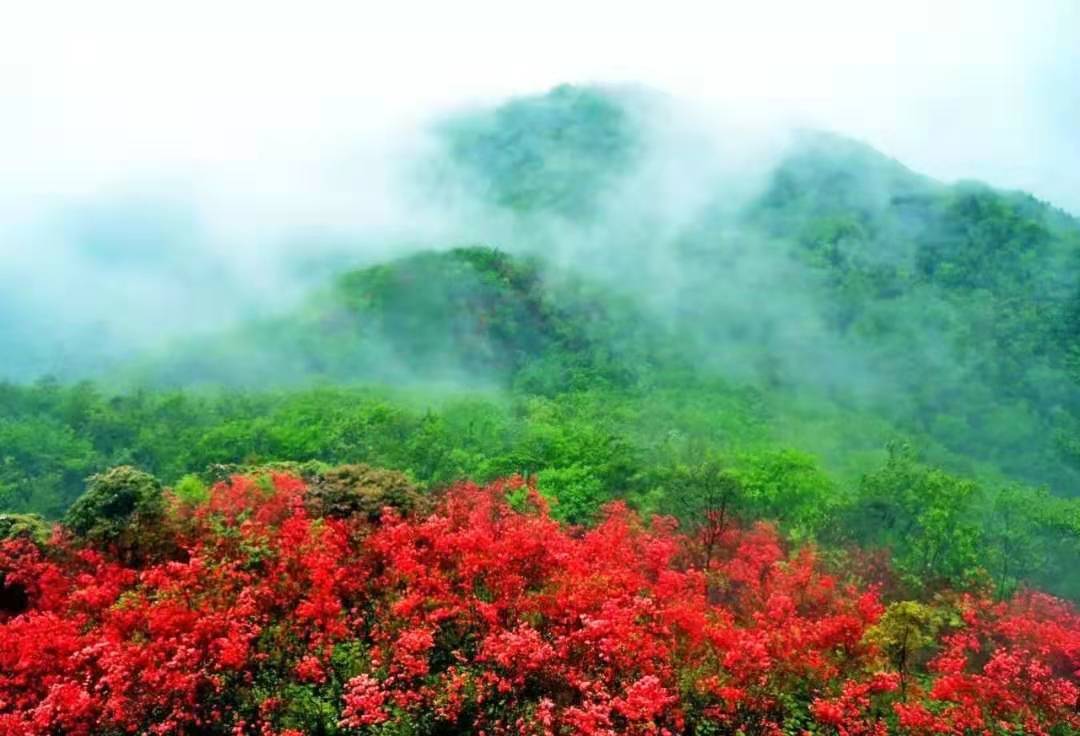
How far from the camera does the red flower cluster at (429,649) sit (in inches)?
512

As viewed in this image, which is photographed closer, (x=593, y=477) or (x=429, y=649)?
(x=429, y=649)

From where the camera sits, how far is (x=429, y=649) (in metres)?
14.8

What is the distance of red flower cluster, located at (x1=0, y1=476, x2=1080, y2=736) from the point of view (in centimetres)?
1301

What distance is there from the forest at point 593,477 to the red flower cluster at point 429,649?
8 cm

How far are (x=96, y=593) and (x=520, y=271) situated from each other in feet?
284

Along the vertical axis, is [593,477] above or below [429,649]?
below

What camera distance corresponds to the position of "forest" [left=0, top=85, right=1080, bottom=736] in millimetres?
13766

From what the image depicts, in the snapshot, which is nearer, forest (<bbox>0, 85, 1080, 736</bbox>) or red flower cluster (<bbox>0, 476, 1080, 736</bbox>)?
red flower cluster (<bbox>0, 476, 1080, 736</bbox>)

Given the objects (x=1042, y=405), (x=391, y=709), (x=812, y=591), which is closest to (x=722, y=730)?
(x=391, y=709)

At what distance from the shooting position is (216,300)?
10381cm

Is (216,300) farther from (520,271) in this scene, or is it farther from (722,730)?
(722,730)

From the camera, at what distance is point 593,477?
38031 mm

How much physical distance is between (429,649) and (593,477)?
23749 millimetres

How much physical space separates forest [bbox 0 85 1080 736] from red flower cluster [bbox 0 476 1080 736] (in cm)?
8
